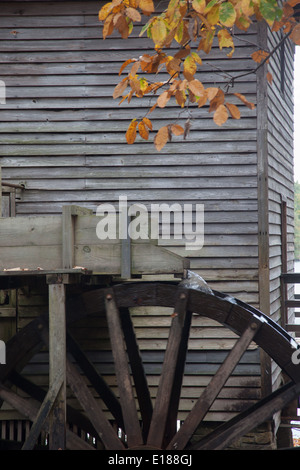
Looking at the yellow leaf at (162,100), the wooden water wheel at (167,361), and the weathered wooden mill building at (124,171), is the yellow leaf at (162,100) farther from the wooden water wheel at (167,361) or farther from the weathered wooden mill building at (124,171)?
the weathered wooden mill building at (124,171)

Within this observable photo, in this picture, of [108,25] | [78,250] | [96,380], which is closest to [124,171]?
[78,250]

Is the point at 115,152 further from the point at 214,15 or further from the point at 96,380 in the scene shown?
the point at 214,15

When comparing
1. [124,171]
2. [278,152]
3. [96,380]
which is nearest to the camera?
[96,380]

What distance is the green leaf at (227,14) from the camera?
4281mm

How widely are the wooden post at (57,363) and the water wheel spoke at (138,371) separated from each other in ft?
5.92

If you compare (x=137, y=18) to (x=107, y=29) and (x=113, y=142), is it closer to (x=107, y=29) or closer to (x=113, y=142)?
(x=107, y=29)

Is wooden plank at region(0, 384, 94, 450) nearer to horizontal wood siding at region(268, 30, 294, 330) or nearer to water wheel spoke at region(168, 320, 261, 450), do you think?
water wheel spoke at region(168, 320, 261, 450)

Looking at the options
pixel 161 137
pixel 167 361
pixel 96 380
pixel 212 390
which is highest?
pixel 161 137

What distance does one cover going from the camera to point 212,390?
598 cm

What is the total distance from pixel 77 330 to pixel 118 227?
2.62m

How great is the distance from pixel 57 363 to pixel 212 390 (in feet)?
5.24

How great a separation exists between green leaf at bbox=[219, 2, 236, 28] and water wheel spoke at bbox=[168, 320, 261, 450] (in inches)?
123

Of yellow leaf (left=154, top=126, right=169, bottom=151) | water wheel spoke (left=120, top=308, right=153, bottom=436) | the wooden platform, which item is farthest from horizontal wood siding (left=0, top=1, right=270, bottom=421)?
yellow leaf (left=154, top=126, right=169, bottom=151)

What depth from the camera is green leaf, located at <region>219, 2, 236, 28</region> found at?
14.0 ft
